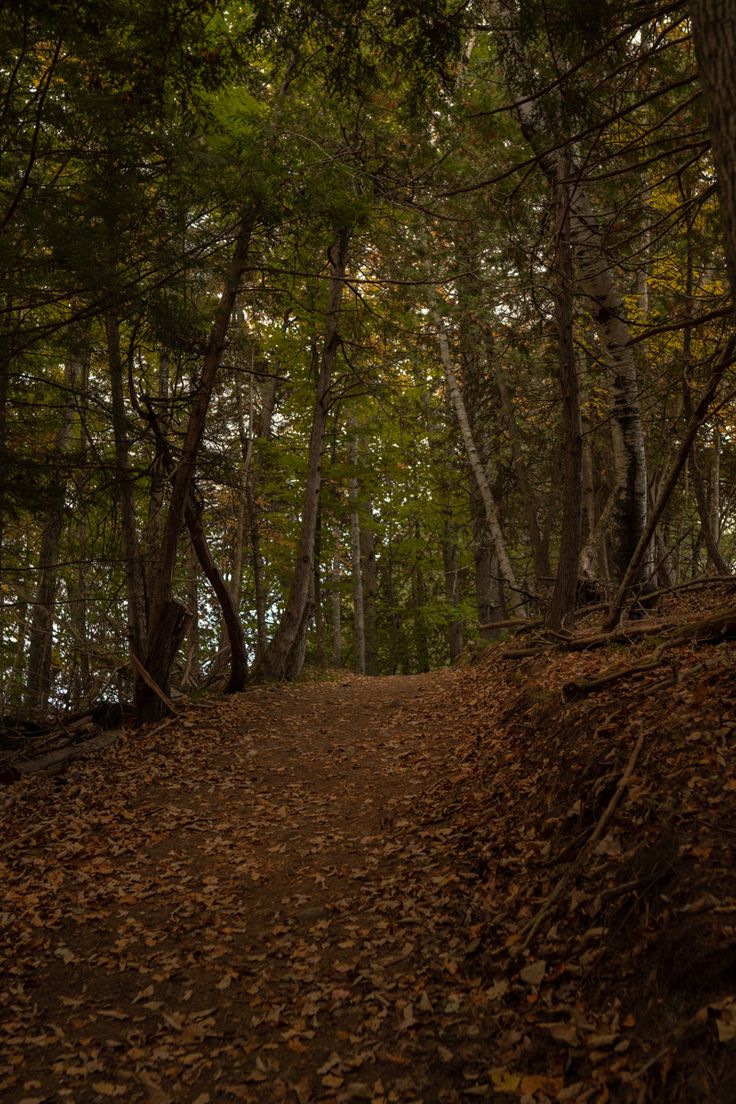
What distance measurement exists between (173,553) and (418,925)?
7.26m

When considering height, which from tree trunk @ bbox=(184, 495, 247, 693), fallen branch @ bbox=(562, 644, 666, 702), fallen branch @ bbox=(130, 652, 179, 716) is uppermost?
tree trunk @ bbox=(184, 495, 247, 693)

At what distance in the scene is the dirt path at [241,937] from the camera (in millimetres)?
3465

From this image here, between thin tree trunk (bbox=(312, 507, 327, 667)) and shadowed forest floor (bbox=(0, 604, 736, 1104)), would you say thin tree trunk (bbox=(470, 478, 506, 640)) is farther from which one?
shadowed forest floor (bbox=(0, 604, 736, 1104))

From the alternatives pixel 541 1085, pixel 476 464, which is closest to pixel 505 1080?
pixel 541 1085

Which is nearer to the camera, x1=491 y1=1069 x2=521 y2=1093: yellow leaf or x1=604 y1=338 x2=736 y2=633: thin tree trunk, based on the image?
x1=491 y1=1069 x2=521 y2=1093: yellow leaf

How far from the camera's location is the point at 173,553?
10648 millimetres

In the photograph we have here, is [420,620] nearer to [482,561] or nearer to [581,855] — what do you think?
[482,561]

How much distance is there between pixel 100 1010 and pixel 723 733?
12.5 ft

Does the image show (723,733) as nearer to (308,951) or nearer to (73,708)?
(308,951)

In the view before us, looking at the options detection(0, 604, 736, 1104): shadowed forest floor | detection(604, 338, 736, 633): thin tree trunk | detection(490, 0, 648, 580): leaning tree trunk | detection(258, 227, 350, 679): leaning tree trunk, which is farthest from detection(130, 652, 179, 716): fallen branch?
detection(490, 0, 648, 580): leaning tree trunk

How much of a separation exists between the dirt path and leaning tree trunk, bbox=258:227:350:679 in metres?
5.57

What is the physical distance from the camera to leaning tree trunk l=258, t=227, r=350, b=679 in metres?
14.0

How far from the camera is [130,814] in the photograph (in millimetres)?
7070

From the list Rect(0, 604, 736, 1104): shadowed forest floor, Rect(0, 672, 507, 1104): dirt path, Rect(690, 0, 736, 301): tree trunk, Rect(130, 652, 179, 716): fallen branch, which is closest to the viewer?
Rect(690, 0, 736, 301): tree trunk
